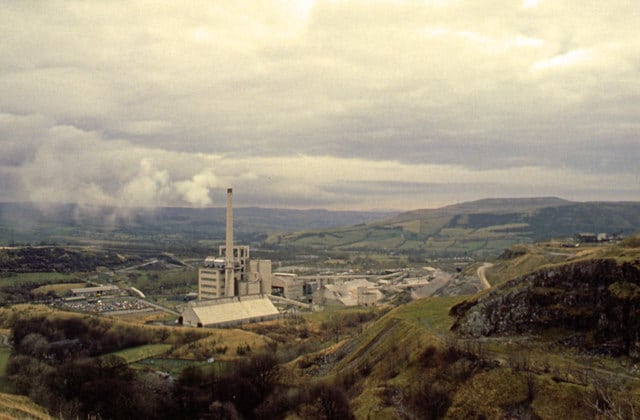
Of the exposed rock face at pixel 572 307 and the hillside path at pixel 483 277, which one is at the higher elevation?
the exposed rock face at pixel 572 307

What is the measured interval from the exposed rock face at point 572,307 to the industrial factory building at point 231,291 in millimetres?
51404

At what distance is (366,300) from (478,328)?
65.6 meters

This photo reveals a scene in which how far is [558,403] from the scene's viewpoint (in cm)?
2738

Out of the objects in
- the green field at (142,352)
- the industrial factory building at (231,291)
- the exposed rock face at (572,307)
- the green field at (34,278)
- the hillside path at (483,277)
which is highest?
the exposed rock face at (572,307)

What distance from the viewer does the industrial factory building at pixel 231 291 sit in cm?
8519

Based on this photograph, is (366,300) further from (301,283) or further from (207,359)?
(207,359)

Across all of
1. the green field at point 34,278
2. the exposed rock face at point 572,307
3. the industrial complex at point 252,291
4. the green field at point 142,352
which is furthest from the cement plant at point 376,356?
the green field at point 34,278

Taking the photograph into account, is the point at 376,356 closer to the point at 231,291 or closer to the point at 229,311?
the point at 229,311

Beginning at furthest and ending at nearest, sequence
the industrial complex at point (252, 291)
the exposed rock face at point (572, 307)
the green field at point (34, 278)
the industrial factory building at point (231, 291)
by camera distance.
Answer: the green field at point (34, 278), the industrial complex at point (252, 291), the industrial factory building at point (231, 291), the exposed rock face at point (572, 307)

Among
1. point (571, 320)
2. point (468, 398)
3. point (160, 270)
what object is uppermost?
point (571, 320)

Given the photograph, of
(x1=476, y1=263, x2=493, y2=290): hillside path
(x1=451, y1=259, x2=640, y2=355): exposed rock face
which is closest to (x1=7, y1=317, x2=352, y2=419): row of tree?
(x1=451, y1=259, x2=640, y2=355): exposed rock face

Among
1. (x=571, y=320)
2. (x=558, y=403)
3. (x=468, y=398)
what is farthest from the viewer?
(x=571, y=320)

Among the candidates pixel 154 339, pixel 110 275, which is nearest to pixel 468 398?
pixel 154 339

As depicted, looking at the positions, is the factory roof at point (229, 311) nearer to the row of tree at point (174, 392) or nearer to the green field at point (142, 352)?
the green field at point (142, 352)
